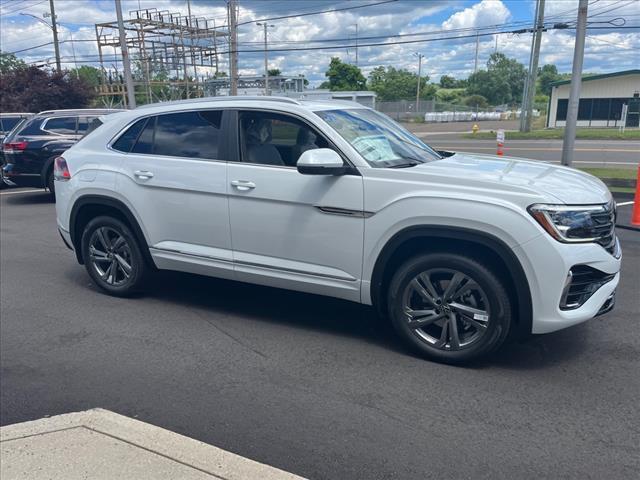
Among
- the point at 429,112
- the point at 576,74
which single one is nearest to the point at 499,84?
the point at 429,112

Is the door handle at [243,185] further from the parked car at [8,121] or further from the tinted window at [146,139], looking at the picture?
the parked car at [8,121]

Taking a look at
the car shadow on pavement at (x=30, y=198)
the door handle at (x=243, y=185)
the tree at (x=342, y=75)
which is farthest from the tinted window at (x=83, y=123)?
the tree at (x=342, y=75)

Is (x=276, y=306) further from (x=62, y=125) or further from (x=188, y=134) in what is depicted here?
(x=62, y=125)

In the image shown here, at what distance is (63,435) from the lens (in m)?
3.13

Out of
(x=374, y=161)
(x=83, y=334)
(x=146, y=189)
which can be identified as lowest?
(x=83, y=334)

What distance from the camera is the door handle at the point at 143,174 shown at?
5.01m

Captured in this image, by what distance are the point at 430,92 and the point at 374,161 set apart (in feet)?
308

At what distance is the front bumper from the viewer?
11.6 feet

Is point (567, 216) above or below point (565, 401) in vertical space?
above

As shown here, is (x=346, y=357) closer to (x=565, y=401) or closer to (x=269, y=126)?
(x=565, y=401)

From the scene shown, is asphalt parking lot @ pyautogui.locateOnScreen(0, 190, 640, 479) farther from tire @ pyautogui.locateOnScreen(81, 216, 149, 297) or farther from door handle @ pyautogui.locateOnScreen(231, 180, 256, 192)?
door handle @ pyautogui.locateOnScreen(231, 180, 256, 192)

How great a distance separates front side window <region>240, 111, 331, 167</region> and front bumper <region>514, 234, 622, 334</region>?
67.2 inches

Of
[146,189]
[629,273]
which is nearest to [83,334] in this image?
[146,189]

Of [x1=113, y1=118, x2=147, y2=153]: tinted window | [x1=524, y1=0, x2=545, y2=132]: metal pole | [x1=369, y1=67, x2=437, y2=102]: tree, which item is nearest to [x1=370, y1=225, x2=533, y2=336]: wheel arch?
[x1=113, y1=118, x2=147, y2=153]: tinted window
